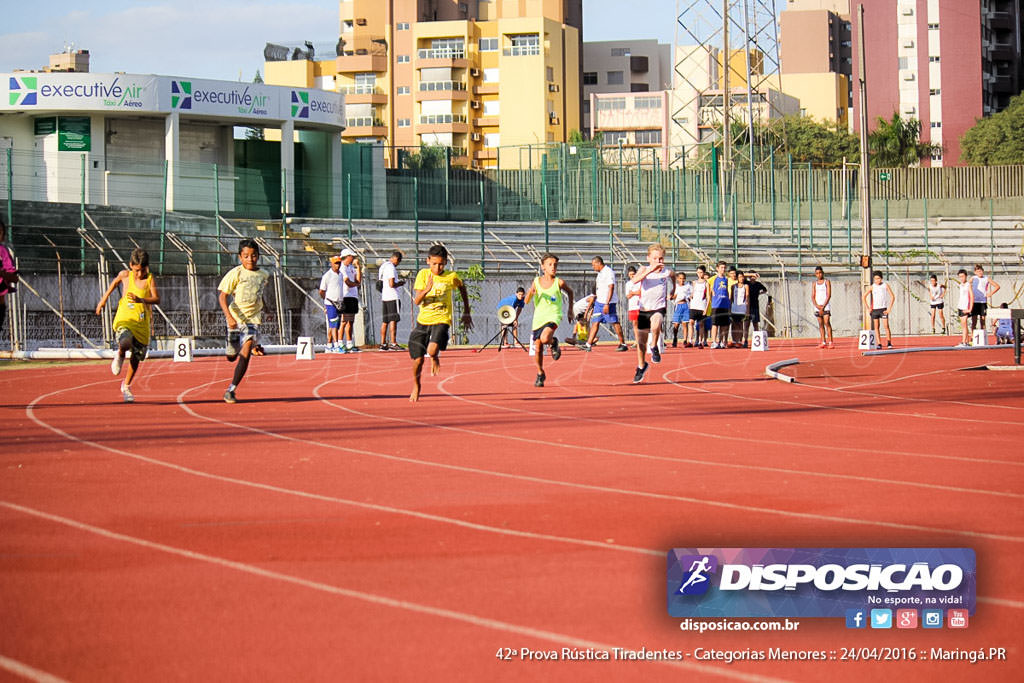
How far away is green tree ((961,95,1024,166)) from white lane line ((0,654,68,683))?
81338 millimetres

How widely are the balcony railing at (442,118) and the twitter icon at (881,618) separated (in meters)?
94.5

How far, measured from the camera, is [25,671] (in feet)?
15.6

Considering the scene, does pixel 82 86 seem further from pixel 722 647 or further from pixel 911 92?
pixel 911 92

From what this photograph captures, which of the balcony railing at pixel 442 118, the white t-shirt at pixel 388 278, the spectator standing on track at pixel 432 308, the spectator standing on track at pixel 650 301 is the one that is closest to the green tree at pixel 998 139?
the balcony railing at pixel 442 118

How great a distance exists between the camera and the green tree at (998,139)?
8019cm

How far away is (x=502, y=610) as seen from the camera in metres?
5.47

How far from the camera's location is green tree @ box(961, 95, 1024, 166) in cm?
8019

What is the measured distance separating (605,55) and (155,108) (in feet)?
248

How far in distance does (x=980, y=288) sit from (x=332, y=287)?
590 inches

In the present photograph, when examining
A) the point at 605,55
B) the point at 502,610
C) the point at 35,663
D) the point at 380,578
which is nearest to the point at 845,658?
the point at 502,610

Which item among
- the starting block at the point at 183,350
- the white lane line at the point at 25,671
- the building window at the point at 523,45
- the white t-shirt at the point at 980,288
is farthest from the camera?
the building window at the point at 523,45

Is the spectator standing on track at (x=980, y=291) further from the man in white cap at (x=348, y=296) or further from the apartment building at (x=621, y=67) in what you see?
the apartment building at (x=621, y=67)

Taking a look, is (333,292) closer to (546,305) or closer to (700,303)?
(700,303)

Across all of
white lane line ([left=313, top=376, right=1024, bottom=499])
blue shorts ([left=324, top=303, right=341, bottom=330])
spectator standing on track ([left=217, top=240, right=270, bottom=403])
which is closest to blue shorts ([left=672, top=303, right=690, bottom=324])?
blue shorts ([left=324, top=303, right=341, bottom=330])
